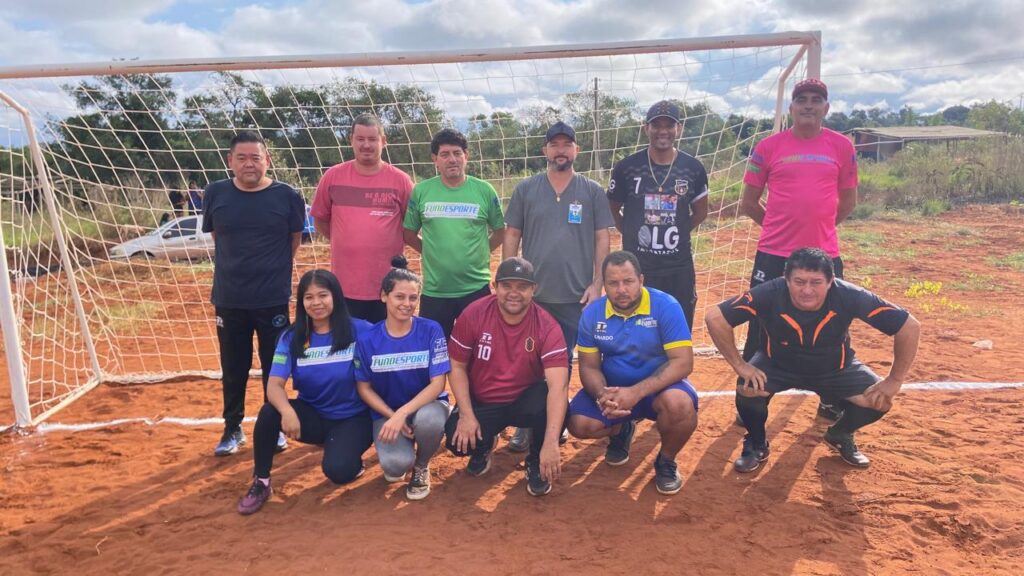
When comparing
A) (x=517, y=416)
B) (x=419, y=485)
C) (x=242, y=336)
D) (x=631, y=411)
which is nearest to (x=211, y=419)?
(x=242, y=336)

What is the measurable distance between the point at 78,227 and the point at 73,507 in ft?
11.3

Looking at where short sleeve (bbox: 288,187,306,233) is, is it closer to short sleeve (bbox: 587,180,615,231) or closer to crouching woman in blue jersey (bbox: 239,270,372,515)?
crouching woman in blue jersey (bbox: 239,270,372,515)

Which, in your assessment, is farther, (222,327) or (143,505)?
(222,327)

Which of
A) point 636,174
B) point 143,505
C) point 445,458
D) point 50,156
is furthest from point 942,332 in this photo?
point 50,156

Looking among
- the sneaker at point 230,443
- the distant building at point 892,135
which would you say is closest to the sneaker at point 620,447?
the sneaker at point 230,443

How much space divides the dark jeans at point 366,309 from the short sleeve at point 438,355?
23.4 inches

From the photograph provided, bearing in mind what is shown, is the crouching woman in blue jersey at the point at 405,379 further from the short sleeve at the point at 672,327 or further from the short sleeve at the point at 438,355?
the short sleeve at the point at 672,327

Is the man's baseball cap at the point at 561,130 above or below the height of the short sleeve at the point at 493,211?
above

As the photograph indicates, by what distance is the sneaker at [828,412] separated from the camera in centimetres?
404

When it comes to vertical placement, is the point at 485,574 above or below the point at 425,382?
below

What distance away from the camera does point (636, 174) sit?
386cm

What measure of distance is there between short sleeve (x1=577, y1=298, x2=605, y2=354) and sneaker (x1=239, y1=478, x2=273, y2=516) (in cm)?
184

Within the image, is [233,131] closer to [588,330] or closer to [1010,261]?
[588,330]

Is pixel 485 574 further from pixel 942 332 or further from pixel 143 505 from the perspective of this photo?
pixel 942 332
